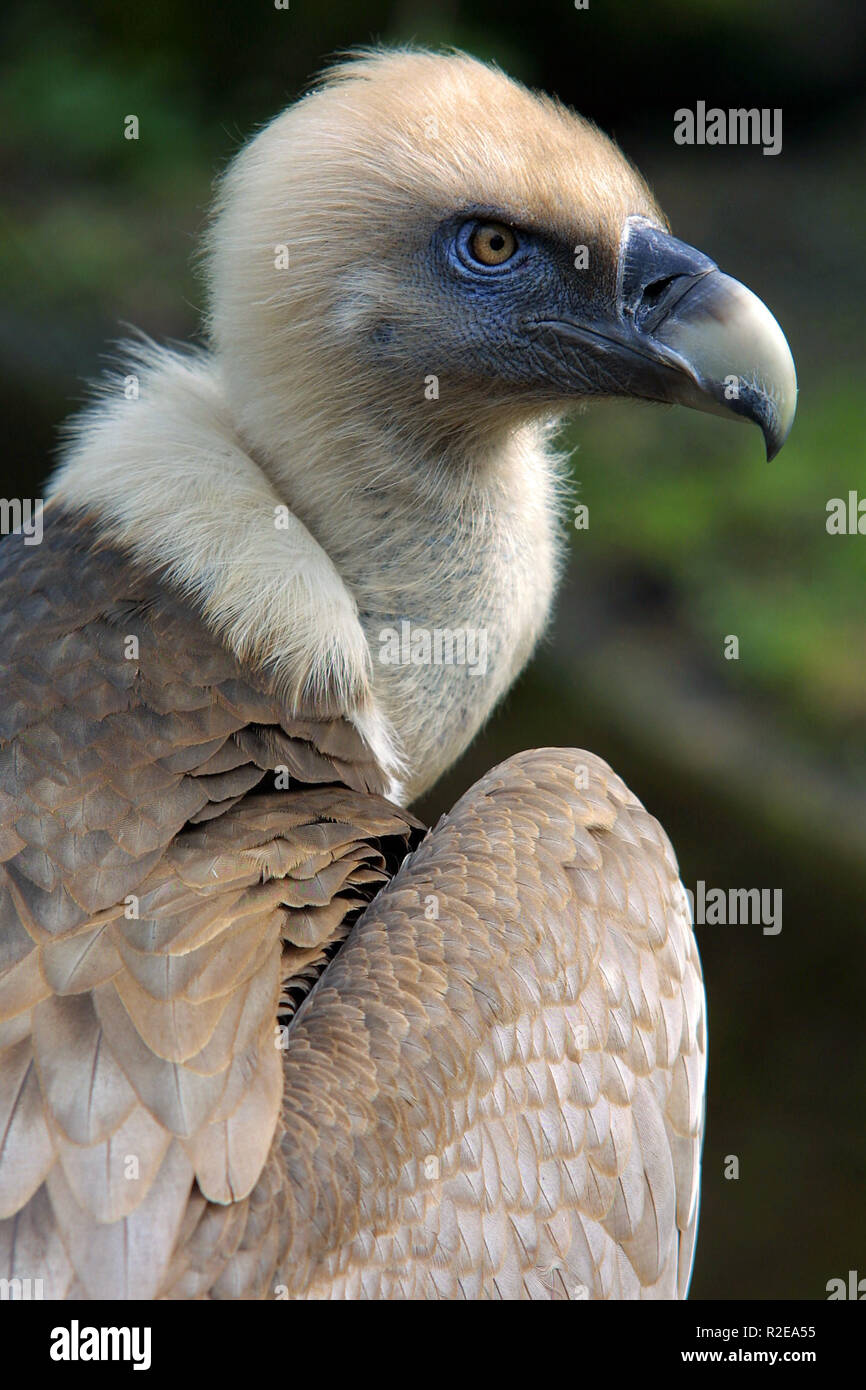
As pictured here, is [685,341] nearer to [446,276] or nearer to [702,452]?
[446,276]

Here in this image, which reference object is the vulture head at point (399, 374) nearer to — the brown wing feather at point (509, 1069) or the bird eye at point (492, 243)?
the bird eye at point (492, 243)

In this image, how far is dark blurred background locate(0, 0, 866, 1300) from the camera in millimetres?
4398

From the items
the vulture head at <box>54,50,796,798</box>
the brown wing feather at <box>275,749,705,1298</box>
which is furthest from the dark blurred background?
the brown wing feather at <box>275,749,705,1298</box>

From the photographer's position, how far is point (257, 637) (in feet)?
8.29

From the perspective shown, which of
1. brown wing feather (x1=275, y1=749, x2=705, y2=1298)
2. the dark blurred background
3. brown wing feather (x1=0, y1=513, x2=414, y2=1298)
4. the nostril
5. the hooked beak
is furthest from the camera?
the dark blurred background

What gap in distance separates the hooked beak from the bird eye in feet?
0.46

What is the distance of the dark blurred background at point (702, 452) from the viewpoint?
440 centimetres

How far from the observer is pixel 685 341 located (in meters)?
2.58

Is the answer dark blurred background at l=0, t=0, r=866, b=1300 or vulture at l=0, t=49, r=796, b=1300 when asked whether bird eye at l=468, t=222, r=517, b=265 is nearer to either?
vulture at l=0, t=49, r=796, b=1300

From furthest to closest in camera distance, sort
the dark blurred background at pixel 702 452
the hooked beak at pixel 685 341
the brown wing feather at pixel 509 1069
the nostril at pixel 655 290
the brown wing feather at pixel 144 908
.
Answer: the dark blurred background at pixel 702 452
the nostril at pixel 655 290
the hooked beak at pixel 685 341
the brown wing feather at pixel 509 1069
the brown wing feather at pixel 144 908

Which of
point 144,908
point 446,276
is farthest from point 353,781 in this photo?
point 446,276

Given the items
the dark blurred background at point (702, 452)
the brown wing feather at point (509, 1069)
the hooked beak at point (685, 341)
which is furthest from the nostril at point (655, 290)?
the dark blurred background at point (702, 452)

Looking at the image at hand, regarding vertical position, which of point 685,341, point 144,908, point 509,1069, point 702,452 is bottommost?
point 509,1069

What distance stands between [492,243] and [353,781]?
0.95 meters
